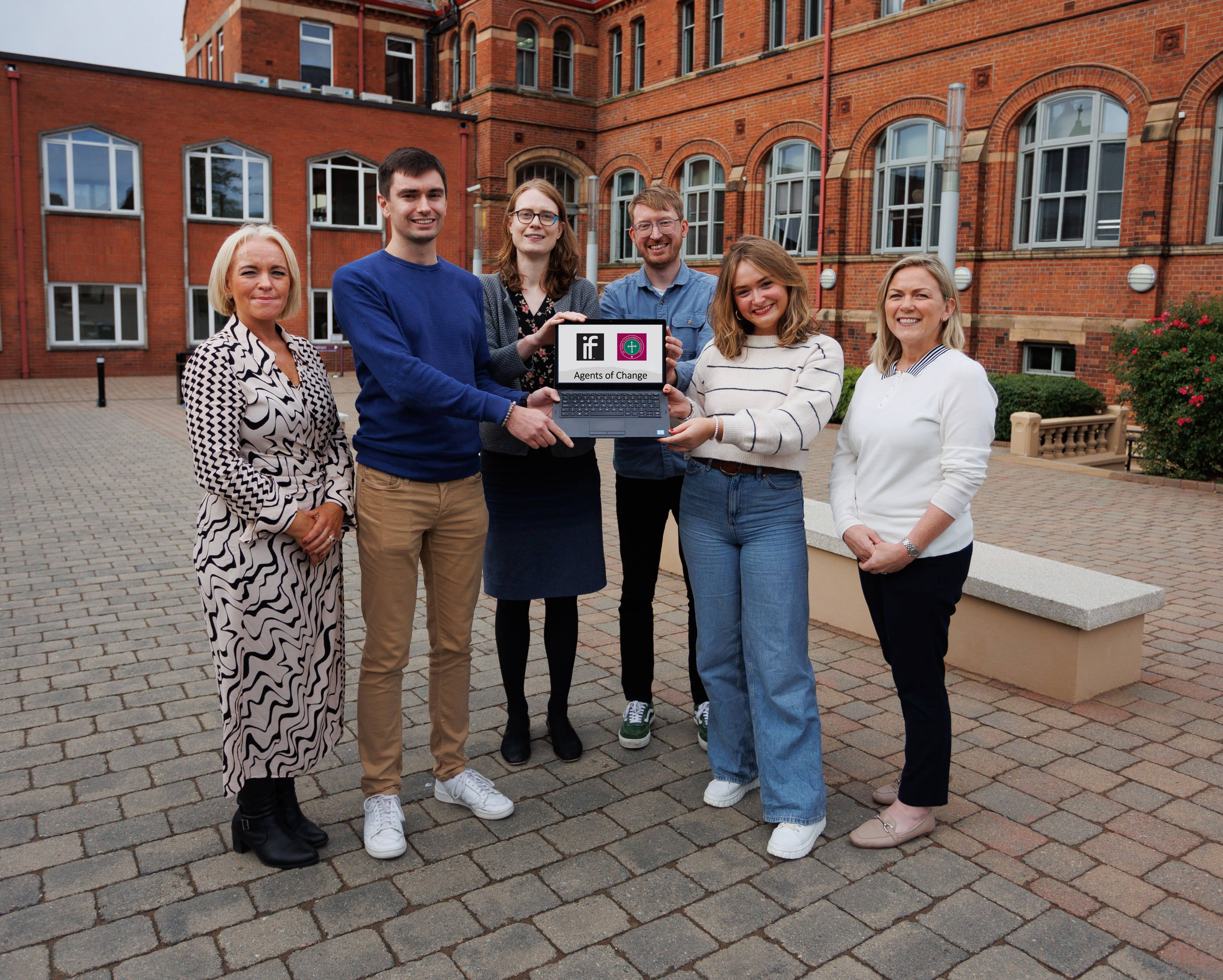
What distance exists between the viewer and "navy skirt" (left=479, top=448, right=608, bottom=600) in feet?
13.1

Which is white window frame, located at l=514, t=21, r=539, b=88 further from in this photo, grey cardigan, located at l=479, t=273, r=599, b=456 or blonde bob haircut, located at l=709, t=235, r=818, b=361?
blonde bob haircut, located at l=709, t=235, r=818, b=361

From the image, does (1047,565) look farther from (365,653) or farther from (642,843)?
(365,653)

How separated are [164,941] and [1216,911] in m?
3.03

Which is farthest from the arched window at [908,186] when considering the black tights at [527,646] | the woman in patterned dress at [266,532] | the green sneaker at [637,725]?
the woman in patterned dress at [266,532]

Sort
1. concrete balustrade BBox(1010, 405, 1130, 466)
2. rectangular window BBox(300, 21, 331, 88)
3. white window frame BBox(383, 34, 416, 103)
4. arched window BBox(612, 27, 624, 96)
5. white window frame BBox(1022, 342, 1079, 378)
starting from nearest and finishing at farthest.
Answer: concrete balustrade BBox(1010, 405, 1130, 466), white window frame BBox(1022, 342, 1079, 378), arched window BBox(612, 27, 624, 96), rectangular window BBox(300, 21, 331, 88), white window frame BBox(383, 34, 416, 103)

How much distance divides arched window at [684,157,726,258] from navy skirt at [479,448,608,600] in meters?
23.7

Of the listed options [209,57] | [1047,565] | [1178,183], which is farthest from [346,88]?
[1047,565]

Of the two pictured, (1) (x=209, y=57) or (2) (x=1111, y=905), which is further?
(1) (x=209, y=57)

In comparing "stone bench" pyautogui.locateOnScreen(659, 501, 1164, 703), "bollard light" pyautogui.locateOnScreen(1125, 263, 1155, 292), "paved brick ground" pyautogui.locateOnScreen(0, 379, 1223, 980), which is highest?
"bollard light" pyautogui.locateOnScreen(1125, 263, 1155, 292)

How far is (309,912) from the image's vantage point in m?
3.05

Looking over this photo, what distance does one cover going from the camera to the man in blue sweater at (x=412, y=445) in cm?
334

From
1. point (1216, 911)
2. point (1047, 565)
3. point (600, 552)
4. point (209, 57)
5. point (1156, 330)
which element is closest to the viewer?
point (1216, 911)

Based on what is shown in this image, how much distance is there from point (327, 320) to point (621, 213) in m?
9.05

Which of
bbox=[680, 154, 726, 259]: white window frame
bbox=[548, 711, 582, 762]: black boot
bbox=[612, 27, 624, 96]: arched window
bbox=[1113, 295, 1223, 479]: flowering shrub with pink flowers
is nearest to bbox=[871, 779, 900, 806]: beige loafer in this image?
bbox=[548, 711, 582, 762]: black boot
